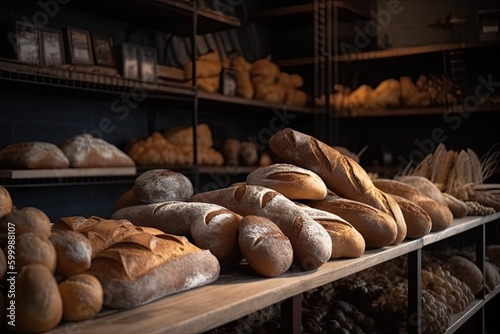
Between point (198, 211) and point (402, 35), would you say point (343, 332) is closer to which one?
point (198, 211)

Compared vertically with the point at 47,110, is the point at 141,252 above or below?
below

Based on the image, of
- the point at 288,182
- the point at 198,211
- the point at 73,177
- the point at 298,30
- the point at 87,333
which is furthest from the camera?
the point at 298,30

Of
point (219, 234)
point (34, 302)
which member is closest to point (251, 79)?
point (219, 234)

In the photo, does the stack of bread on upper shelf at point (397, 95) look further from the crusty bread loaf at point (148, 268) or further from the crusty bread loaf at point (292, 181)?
the crusty bread loaf at point (148, 268)

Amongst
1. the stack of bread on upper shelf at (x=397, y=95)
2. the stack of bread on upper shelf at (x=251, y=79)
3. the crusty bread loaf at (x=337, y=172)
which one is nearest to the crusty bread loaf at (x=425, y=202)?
the crusty bread loaf at (x=337, y=172)

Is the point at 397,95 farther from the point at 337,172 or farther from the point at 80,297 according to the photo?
the point at 80,297

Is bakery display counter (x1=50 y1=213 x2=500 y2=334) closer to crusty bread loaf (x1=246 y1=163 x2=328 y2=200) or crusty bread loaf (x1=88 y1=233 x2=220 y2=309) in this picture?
crusty bread loaf (x1=88 y1=233 x2=220 y2=309)

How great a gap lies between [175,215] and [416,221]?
0.79 m

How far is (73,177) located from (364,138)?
2.77m

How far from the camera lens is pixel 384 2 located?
4574 millimetres

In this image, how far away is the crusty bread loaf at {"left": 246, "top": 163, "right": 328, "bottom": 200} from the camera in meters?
1.43

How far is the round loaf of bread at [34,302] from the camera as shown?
73 cm

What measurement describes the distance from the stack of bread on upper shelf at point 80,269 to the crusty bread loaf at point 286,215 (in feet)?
Answer: 0.70

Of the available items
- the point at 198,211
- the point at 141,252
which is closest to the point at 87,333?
the point at 141,252
